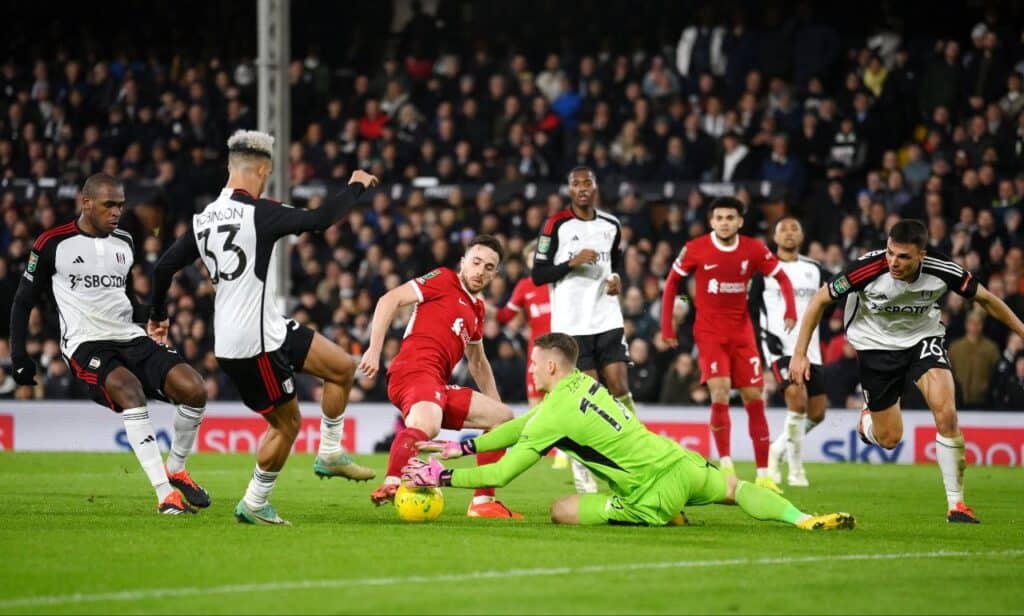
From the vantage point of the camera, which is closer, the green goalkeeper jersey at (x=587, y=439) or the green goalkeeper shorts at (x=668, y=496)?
the green goalkeeper jersey at (x=587, y=439)

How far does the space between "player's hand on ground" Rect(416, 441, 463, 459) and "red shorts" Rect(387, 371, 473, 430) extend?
101 centimetres

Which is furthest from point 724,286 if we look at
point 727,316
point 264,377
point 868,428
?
point 264,377

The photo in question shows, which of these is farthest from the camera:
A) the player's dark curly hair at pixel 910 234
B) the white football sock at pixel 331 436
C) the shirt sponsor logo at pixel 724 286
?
the shirt sponsor logo at pixel 724 286

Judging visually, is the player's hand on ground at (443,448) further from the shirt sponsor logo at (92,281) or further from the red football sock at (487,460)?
the shirt sponsor logo at (92,281)

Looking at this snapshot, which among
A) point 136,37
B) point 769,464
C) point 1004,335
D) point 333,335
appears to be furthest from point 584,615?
point 136,37

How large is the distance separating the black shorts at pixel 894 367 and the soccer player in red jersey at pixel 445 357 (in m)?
2.72

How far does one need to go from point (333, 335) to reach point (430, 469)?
41.5 ft

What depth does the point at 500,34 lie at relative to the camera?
27062 millimetres

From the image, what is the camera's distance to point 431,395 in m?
10.5

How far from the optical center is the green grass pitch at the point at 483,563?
6574 millimetres

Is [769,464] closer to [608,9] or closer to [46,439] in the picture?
[46,439]

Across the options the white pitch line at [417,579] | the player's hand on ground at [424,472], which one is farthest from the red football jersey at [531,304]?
the white pitch line at [417,579]

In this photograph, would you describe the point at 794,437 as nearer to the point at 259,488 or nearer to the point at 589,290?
the point at 589,290

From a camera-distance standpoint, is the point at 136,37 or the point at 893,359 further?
the point at 136,37
